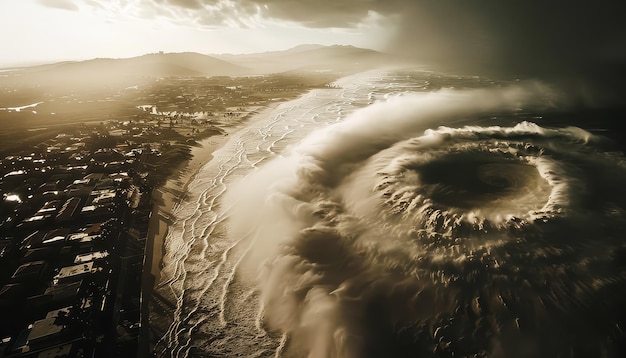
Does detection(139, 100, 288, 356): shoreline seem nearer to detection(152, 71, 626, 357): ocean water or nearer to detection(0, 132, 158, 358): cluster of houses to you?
detection(0, 132, 158, 358): cluster of houses

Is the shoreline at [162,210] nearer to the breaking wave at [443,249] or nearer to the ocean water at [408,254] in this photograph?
the ocean water at [408,254]

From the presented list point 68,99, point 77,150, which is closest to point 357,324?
point 77,150

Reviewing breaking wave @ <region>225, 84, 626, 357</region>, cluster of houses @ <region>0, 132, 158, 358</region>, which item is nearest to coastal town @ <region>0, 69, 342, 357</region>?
cluster of houses @ <region>0, 132, 158, 358</region>

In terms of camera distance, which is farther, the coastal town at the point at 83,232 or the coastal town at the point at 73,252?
the coastal town at the point at 83,232

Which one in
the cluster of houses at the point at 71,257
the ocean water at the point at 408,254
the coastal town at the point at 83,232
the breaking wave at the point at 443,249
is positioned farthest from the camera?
the coastal town at the point at 83,232

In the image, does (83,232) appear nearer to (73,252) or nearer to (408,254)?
(73,252)

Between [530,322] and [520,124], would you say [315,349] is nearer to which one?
[530,322]

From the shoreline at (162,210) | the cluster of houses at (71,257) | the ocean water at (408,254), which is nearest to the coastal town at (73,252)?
the cluster of houses at (71,257)
